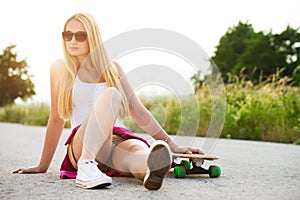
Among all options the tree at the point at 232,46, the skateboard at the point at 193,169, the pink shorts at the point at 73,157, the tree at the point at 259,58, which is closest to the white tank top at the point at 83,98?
the pink shorts at the point at 73,157

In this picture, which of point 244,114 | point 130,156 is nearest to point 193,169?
point 130,156

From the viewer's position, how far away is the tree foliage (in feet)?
82.7

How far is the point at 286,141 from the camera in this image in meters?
7.56

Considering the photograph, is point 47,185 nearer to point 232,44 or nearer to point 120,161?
point 120,161

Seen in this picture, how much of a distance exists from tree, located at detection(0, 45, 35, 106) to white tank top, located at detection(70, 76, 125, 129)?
975 inches

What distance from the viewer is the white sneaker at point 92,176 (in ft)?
7.91

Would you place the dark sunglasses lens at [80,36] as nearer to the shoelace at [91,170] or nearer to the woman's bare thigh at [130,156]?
the woman's bare thigh at [130,156]

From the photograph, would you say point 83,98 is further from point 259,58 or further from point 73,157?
point 259,58

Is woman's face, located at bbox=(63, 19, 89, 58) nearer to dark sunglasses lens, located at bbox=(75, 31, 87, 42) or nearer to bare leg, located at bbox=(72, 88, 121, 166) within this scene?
dark sunglasses lens, located at bbox=(75, 31, 87, 42)

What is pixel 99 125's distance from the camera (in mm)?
2527

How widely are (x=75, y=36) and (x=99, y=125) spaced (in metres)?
0.62

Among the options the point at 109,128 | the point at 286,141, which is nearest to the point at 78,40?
the point at 109,128

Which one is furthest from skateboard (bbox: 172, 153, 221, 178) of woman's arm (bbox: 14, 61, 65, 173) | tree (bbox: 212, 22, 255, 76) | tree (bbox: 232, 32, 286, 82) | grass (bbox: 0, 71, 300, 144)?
tree (bbox: 212, 22, 255, 76)

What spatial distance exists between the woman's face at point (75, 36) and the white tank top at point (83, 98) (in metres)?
0.21
